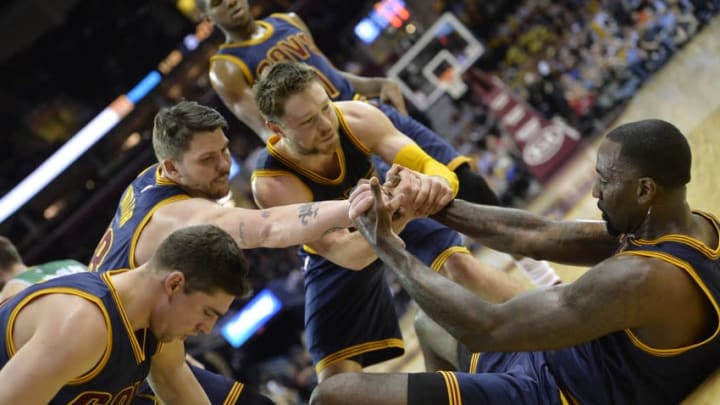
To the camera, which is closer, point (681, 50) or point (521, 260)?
point (521, 260)

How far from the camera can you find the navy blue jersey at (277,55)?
16.8ft

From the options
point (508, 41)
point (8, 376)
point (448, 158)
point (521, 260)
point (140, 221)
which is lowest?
point (508, 41)

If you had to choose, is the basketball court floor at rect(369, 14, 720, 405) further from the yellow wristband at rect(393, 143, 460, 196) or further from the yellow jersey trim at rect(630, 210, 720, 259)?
the yellow jersey trim at rect(630, 210, 720, 259)

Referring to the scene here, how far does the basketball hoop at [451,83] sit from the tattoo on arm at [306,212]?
7.14 meters

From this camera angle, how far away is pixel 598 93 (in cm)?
998

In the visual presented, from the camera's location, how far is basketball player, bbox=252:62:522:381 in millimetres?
3699

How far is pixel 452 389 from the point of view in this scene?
2.86m

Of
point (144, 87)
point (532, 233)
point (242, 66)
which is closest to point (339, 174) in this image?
point (532, 233)

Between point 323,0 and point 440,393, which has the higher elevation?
point 440,393

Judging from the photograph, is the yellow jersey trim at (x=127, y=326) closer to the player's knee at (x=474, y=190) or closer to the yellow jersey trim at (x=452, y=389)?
the yellow jersey trim at (x=452, y=389)

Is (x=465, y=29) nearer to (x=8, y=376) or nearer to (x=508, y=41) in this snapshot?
(x=508, y=41)

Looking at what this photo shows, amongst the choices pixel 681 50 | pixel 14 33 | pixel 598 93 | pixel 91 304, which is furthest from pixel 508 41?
pixel 91 304

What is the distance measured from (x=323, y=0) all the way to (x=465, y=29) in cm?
185

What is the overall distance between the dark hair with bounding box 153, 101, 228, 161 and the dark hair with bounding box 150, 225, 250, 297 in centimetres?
74
